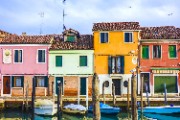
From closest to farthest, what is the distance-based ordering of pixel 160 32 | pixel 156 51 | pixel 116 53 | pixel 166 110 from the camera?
pixel 166 110 → pixel 156 51 → pixel 116 53 → pixel 160 32

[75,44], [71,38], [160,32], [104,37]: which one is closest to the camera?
[104,37]

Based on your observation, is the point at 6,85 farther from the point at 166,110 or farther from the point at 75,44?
the point at 166,110

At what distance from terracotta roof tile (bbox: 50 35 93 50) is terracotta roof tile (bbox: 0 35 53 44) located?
2.53 feet

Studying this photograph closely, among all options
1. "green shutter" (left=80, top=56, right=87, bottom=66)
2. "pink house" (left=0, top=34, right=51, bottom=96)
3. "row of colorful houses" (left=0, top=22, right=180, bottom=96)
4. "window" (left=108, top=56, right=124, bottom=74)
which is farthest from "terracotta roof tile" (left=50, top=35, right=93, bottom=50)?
"window" (left=108, top=56, right=124, bottom=74)

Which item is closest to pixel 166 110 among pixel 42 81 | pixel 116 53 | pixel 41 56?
pixel 116 53

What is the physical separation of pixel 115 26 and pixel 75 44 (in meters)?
3.73

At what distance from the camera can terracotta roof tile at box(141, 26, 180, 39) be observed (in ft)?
108

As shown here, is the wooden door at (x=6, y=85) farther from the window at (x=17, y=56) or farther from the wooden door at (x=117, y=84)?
the wooden door at (x=117, y=84)

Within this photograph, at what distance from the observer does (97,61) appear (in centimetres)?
3331

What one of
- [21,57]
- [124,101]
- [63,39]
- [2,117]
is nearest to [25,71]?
[21,57]

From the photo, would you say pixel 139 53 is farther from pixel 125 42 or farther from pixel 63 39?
pixel 63 39

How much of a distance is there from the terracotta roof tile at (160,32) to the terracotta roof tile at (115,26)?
113 cm

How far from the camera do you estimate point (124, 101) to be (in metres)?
29.6

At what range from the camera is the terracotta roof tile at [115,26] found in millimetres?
33147
